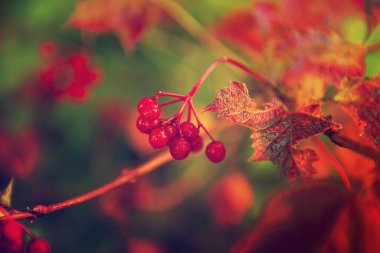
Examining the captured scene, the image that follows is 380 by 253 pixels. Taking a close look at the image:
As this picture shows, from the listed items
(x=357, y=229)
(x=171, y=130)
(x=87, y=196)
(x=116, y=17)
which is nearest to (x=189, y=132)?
(x=171, y=130)

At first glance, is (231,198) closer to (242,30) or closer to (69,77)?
(242,30)

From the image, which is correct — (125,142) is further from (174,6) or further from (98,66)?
(174,6)

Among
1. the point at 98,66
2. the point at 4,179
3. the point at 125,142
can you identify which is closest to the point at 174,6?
the point at 98,66

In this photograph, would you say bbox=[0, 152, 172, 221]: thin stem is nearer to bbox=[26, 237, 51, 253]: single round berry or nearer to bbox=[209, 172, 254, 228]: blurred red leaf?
bbox=[26, 237, 51, 253]: single round berry

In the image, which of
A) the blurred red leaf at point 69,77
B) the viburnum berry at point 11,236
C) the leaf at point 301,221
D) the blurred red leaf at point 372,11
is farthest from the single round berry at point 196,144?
the blurred red leaf at point 69,77

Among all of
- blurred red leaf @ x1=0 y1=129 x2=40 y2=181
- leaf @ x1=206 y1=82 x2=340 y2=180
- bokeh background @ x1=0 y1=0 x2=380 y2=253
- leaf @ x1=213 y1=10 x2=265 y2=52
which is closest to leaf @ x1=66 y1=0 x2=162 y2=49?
bokeh background @ x1=0 y1=0 x2=380 y2=253
